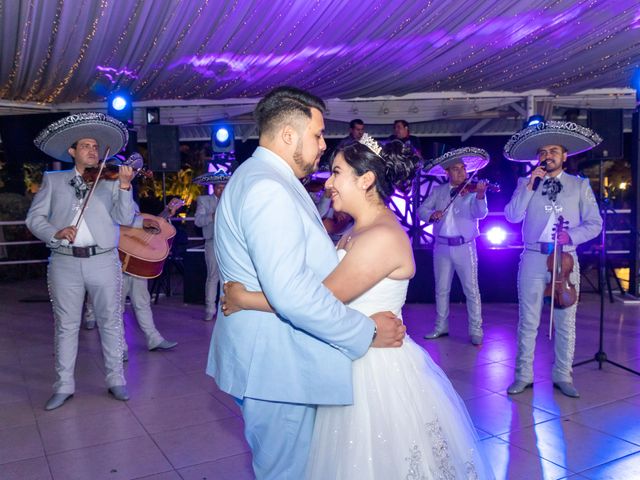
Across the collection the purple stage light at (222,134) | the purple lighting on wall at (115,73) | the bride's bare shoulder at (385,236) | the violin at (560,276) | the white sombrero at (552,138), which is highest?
the purple lighting on wall at (115,73)

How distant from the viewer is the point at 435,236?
21.2ft

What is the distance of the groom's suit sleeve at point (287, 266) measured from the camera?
1684 millimetres

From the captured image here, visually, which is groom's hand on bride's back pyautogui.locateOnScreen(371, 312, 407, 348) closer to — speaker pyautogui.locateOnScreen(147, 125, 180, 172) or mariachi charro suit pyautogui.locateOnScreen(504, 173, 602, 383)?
mariachi charro suit pyautogui.locateOnScreen(504, 173, 602, 383)

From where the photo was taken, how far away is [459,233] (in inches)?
245

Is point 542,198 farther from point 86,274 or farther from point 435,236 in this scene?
point 86,274

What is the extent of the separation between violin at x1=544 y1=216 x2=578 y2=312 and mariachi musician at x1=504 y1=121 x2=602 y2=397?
0.07 m

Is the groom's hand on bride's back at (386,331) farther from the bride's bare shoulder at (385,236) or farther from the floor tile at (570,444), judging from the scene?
the floor tile at (570,444)

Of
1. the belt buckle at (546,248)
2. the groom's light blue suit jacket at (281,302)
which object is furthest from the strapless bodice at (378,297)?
the belt buckle at (546,248)

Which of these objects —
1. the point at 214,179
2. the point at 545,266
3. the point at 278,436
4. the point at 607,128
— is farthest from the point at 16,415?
the point at 607,128

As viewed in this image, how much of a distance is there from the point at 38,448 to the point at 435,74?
20.7 feet

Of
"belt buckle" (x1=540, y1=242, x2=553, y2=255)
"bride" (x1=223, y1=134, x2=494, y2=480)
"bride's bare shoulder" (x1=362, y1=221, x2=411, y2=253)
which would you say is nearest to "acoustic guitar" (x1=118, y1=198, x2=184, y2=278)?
"belt buckle" (x1=540, y1=242, x2=553, y2=255)

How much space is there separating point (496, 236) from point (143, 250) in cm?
613

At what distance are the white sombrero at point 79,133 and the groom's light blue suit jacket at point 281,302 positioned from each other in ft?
8.58

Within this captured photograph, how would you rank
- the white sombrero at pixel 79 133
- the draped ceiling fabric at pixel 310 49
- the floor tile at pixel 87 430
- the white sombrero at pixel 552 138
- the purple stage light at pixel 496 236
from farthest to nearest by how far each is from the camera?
the purple stage light at pixel 496 236
the draped ceiling fabric at pixel 310 49
the white sombrero at pixel 552 138
the white sombrero at pixel 79 133
the floor tile at pixel 87 430
